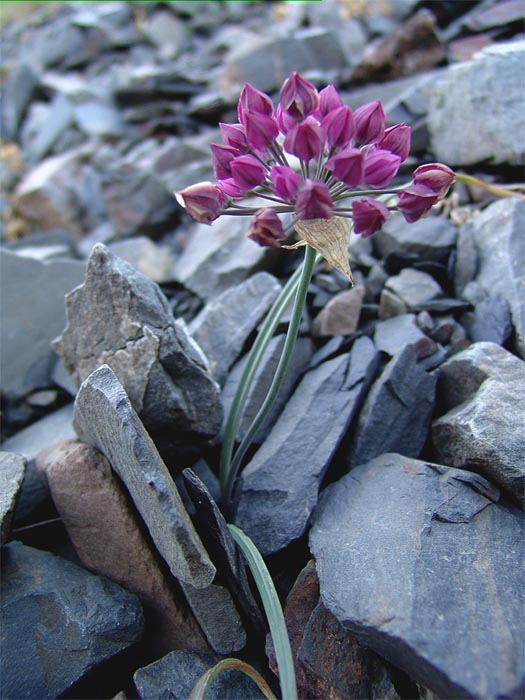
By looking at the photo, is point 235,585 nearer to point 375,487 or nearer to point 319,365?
point 375,487

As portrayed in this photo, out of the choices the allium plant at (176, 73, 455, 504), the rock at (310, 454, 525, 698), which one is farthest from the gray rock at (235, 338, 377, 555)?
the allium plant at (176, 73, 455, 504)

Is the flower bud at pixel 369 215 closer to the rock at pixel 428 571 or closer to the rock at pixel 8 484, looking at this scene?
the rock at pixel 428 571

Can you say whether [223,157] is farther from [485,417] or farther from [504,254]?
[504,254]

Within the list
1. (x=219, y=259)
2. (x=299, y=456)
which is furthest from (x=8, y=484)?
(x=219, y=259)

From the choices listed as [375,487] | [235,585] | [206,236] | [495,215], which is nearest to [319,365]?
[375,487]

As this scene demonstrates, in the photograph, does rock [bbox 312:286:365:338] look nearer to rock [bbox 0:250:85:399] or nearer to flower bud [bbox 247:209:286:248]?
flower bud [bbox 247:209:286:248]

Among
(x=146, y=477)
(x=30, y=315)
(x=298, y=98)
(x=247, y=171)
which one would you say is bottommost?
(x=30, y=315)
